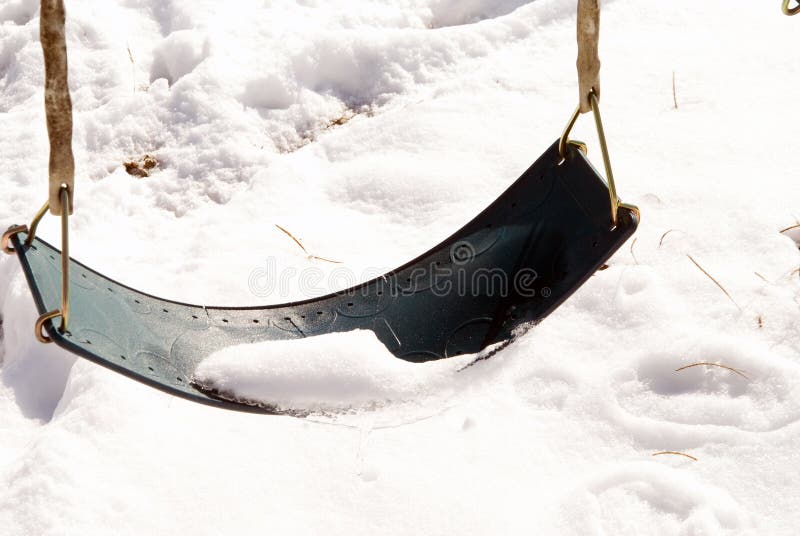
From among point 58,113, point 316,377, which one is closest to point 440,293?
point 316,377

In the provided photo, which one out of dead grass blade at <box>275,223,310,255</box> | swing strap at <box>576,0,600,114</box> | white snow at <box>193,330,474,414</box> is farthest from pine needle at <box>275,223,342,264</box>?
swing strap at <box>576,0,600,114</box>

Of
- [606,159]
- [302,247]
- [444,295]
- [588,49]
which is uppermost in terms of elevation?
[588,49]

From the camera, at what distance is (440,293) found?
153 centimetres

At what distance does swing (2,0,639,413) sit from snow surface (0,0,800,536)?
0.37ft

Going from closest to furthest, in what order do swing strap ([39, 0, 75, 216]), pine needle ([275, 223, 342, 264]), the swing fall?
swing strap ([39, 0, 75, 216]) < the swing < pine needle ([275, 223, 342, 264])

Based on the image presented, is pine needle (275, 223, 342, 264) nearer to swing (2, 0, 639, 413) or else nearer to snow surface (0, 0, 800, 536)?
snow surface (0, 0, 800, 536)

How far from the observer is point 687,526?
1.23 m

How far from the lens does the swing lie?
131 cm

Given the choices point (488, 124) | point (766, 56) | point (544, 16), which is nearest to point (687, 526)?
point (488, 124)

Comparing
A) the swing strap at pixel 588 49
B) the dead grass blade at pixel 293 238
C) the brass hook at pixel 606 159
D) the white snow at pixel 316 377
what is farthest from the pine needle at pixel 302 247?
the swing strap at pixel 588 49

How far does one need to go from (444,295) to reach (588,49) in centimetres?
50

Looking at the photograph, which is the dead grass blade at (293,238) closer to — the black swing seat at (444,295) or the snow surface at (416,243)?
the snow surface at (416,243)

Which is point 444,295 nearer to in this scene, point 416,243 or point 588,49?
point 416,243

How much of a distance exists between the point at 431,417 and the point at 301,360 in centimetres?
24
